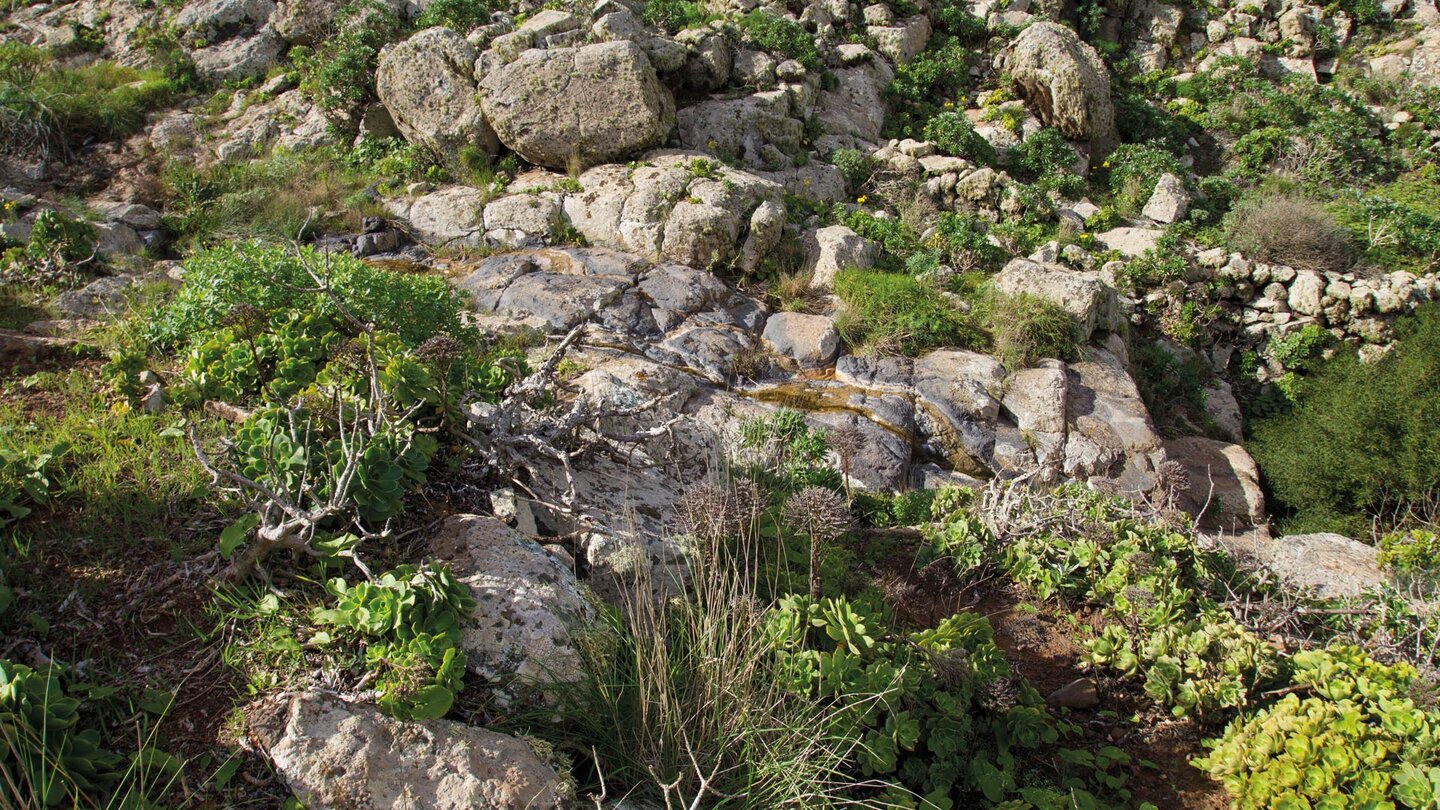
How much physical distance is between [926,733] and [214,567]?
312 centimetres

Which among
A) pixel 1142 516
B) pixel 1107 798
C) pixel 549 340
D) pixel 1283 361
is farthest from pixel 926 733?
pixel 1283 361

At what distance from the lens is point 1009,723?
11.6 ft

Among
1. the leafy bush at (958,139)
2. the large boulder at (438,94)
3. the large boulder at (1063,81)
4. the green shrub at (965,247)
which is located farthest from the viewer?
the large boulder at (1063,81)

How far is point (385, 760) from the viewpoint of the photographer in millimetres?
2438

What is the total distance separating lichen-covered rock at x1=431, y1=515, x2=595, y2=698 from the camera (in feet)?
9.48

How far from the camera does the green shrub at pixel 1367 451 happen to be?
8492 mm

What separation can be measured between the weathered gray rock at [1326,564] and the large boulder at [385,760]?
5214 millimetres

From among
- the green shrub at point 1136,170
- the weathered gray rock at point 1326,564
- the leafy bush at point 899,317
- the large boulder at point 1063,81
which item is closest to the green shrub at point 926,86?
the large boulder at point 1063,81

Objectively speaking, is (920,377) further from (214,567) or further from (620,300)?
(214,567)

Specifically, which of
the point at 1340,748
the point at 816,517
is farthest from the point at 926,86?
the point at 1340,748

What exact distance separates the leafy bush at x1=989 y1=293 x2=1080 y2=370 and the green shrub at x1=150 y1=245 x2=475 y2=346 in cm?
596

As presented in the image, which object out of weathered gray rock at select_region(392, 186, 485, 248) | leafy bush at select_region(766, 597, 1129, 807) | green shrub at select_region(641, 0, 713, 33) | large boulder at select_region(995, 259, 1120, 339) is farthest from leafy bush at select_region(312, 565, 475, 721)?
green shrub at select_region(641, 0, 713, 33)

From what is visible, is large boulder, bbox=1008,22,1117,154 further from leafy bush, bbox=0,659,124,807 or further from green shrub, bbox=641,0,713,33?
leafy bush, bbox=0,659,124,807

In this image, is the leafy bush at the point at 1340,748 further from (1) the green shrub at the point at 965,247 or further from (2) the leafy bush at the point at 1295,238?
(2) the leafy bush at the point at 1295,238
